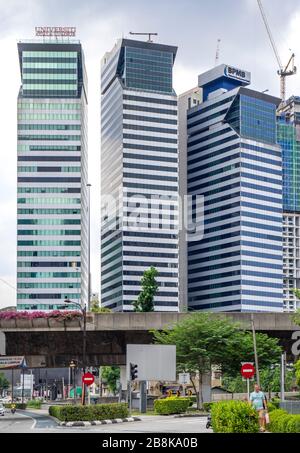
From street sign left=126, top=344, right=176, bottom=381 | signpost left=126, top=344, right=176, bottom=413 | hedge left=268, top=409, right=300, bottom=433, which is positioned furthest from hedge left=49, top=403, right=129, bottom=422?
hedge left=268, top=409, right=300, bottom=433

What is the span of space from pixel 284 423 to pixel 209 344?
2099 inches

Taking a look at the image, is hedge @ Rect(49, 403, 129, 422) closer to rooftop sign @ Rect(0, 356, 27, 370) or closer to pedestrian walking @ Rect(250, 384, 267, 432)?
pedestrian walking @ Rect(250, 384, 267, 432)

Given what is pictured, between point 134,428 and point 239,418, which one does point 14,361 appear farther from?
point 239,418

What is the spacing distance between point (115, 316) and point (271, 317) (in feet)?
50.4

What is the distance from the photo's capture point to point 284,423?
86.1 ft

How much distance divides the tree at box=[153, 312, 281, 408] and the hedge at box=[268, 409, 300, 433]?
49331 millimetres

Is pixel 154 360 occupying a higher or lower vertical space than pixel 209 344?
lower

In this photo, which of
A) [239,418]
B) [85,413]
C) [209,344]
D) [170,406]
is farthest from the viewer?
[209,344]

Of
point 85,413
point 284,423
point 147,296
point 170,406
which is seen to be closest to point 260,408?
point 284,423

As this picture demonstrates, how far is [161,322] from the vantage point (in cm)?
8169

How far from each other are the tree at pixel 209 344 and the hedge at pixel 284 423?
4933cm
